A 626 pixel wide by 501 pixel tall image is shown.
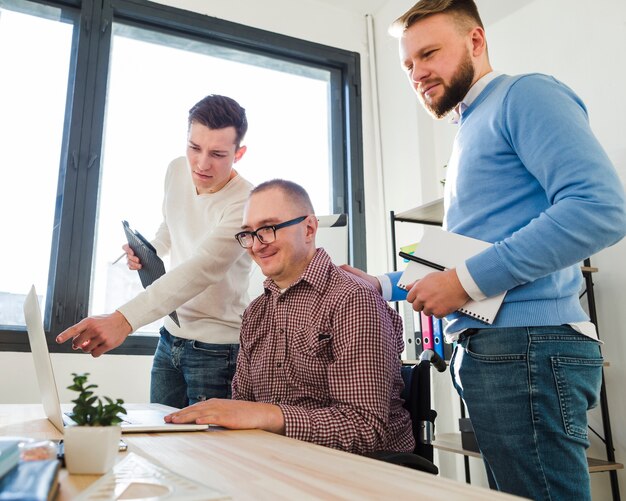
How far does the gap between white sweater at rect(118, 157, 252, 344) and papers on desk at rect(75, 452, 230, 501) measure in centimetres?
96

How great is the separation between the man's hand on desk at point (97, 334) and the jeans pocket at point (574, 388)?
39.9 inches

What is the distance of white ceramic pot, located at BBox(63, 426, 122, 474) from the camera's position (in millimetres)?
595

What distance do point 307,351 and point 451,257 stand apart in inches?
16.1

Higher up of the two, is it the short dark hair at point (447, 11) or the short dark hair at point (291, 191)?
the short dark hair at point (447, 11)

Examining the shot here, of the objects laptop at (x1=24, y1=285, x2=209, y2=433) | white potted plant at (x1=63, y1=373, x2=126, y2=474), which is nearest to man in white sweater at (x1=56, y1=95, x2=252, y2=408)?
laptop at (x1=24, y1=285, x2=209, y2=433)

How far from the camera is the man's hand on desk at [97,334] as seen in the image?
4.50 ft

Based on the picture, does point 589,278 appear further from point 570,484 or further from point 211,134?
point 211,134

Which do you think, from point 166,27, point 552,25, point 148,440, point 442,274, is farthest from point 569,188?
point 166,27

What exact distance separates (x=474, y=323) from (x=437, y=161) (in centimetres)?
222

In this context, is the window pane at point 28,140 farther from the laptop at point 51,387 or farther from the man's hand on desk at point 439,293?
the man's hand on desk at point 439,293

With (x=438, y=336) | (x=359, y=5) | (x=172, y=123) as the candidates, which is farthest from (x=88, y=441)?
(x=359, y=5)

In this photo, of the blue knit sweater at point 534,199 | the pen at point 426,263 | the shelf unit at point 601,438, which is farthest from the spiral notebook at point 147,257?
the shelf unit at point 601,438

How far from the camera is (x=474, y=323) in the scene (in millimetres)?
1068

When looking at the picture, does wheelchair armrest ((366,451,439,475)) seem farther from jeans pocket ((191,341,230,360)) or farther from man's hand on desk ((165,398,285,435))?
jeans pocket ((191,341,230,360))
